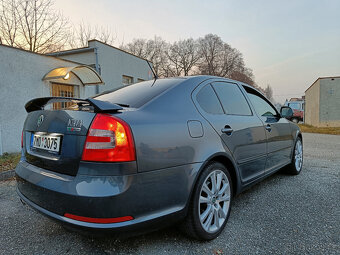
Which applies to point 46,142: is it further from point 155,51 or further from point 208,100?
point 155,51

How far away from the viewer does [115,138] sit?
1454 millimetres

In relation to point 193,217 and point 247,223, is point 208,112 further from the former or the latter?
point 247,223

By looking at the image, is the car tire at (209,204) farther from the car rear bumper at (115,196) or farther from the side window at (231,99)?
the side window at (231,99)

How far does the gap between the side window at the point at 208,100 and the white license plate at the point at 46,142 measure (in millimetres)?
1241

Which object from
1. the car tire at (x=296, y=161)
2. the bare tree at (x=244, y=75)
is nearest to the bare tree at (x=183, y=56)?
the bare tree at (x=244, y=75)

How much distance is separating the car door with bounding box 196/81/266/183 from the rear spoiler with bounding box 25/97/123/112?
87 cm

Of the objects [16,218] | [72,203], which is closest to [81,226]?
[72,203]

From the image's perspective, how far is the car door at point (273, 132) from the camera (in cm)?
301

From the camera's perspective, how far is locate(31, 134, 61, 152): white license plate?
5.41ft

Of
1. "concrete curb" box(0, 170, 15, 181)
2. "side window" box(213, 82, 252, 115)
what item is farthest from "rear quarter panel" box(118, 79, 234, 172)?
"concrete curb" box(0, 170, 15, 181)

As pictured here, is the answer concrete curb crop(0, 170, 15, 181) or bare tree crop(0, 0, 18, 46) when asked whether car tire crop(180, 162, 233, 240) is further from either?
bare tree crop(0, 0, 18, 46)

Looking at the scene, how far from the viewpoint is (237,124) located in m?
2.41

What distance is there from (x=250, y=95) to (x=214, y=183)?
153cm

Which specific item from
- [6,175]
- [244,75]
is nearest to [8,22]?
[6,175]
